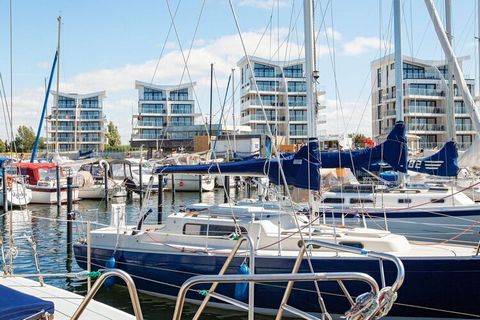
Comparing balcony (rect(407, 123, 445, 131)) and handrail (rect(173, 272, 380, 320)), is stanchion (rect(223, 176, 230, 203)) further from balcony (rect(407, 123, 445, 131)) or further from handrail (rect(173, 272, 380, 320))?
balcony (rect(407, 123, 445, 131))

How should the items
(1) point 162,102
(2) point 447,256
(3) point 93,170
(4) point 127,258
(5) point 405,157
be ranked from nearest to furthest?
(2) point 447,256, (4) point 127,258, (5) point 405,157, (3) point 93,170, (1) point 162,102

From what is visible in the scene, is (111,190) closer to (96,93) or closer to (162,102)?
(162,102)

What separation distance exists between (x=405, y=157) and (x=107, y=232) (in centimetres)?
868

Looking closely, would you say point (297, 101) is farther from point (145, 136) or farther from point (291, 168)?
point (291, 168)

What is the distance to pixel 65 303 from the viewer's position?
6453mm

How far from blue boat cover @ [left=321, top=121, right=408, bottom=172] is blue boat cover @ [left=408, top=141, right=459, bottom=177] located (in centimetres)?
339

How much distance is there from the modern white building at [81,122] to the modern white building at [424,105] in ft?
176

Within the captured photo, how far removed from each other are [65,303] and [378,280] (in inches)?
238

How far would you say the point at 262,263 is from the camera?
1059 cm

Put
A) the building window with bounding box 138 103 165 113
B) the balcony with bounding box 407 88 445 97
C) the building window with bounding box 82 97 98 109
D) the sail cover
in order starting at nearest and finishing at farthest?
the sail cover → the balcony with bounding box 407 88 445 97 → the building window with bounding box 138 103 165 113 → the building window with bounding box 82 97 98 109

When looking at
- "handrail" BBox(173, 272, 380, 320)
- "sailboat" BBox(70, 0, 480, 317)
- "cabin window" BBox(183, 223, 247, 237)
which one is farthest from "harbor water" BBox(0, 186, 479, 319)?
"handrail" BBox(173, 272, 380, 320)

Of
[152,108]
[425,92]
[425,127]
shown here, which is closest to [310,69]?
[425,127]

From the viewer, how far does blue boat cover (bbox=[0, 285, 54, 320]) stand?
14.3 feet


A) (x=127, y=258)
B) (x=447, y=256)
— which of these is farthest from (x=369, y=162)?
(x=127, y=258)
